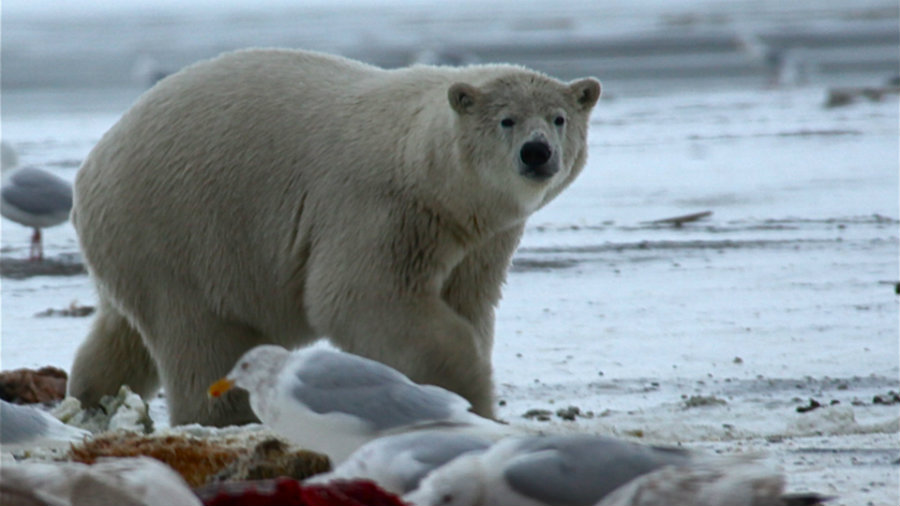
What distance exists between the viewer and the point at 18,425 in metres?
4.12

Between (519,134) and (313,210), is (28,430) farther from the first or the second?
(519,134)

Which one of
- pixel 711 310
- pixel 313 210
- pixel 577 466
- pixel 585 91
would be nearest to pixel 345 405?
pixel 577 466

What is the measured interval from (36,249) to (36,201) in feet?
1.39

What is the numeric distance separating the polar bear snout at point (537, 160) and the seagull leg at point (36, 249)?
521 cm

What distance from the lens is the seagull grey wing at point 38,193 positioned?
9562mm

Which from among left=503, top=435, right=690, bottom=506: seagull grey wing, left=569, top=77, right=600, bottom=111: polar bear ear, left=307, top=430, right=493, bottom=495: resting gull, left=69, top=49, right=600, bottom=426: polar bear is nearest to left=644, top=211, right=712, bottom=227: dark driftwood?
left=69, top=49, right=600, bottom=426: polar bear

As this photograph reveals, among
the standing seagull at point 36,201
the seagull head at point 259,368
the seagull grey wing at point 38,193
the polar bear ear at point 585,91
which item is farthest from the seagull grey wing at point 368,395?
the seagull grey wing at point 38,193

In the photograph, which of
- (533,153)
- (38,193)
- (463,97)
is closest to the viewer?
(533,153)

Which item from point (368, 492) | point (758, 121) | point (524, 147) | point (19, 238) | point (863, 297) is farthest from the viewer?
point (758, 121)

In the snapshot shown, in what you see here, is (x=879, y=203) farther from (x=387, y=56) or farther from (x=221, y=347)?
(x=387, y=56)

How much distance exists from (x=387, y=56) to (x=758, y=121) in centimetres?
1333

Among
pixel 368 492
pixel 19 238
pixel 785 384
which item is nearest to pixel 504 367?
pixel 785 384

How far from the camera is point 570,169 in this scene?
16.8 ft

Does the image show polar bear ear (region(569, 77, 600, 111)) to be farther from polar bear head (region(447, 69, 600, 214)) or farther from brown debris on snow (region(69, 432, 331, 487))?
brown debris on snow (region(69, 432, 331, 487))
